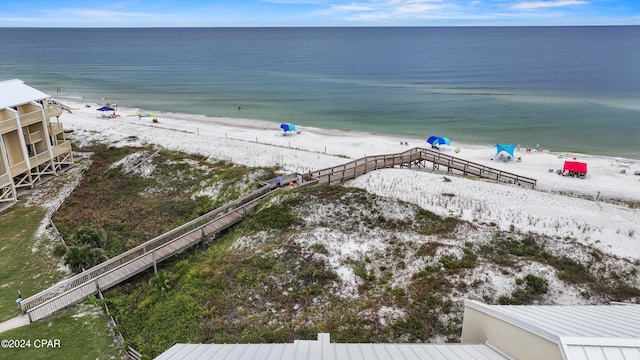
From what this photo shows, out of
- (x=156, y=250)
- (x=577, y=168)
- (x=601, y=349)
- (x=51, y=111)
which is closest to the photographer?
(x=601, y=349)

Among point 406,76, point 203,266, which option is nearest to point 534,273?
point 203,266

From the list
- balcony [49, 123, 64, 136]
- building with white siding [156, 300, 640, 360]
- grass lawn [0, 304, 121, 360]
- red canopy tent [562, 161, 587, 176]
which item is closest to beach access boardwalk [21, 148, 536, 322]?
grass lawn [0, 304, 121, 360]

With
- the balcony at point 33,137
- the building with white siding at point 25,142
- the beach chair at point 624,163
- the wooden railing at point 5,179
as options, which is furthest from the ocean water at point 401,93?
the wooden railing at point 5,179

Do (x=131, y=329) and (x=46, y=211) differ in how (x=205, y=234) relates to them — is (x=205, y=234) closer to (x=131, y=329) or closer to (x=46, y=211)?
(x=131, y=329)

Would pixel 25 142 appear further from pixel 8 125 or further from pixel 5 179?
pixel 5 179

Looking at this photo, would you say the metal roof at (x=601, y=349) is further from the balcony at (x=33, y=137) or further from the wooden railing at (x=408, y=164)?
the balcony at (x=33, y=137)

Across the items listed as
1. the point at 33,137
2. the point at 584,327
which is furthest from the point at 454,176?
the point at 33,137
